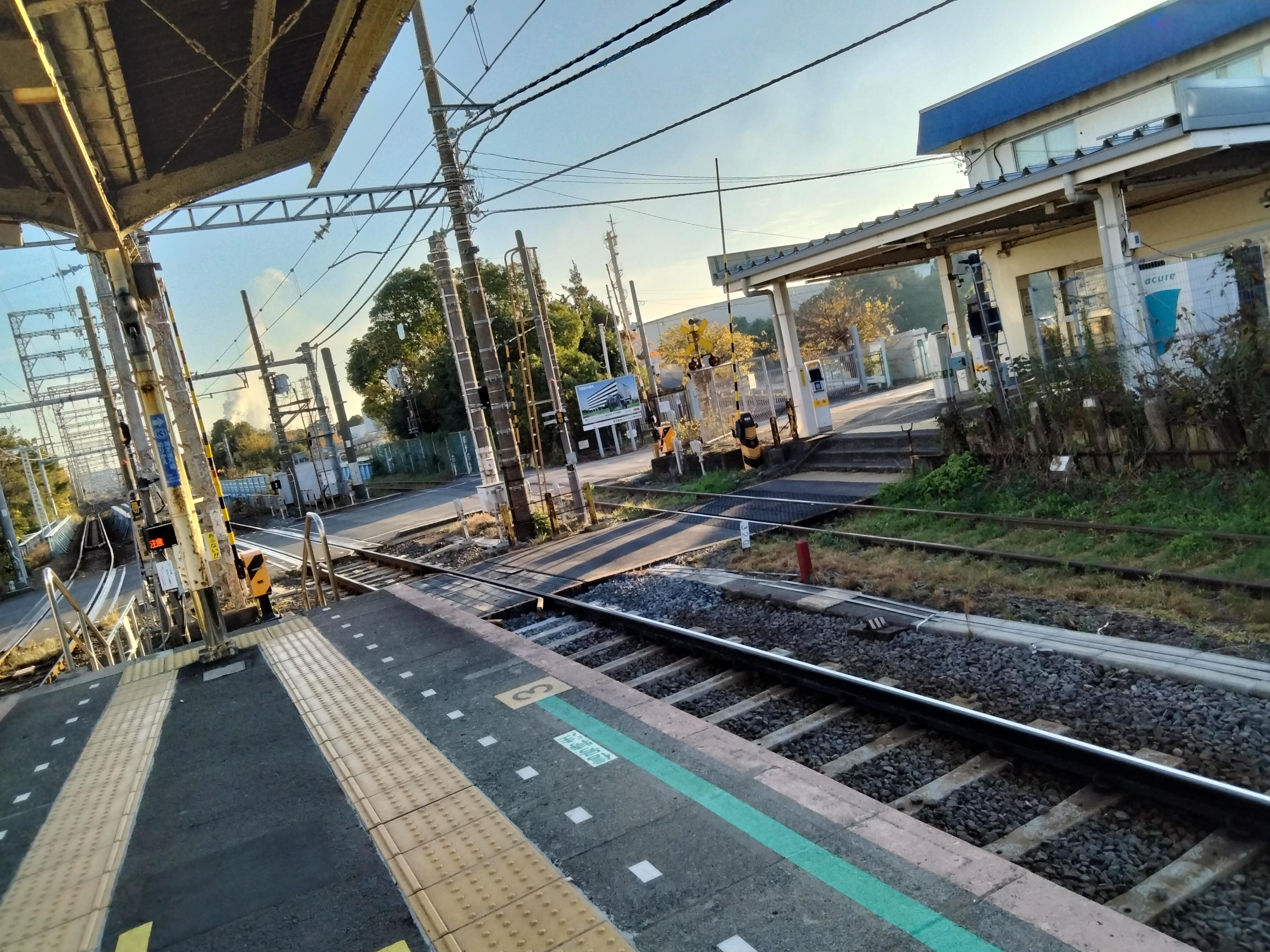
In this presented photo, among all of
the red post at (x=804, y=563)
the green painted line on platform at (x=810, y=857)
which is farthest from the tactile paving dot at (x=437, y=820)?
the red post at (x=804, y=563)

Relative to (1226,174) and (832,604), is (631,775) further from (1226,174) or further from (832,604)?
(1226,174)

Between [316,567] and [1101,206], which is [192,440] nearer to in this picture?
[316,567]

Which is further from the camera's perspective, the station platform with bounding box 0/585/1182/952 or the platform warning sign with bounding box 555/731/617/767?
the platform warning sign with bounding box 555/731/617/767

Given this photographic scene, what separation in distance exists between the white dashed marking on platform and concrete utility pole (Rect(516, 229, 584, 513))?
468 inches

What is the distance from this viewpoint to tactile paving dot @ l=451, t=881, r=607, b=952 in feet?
12.1

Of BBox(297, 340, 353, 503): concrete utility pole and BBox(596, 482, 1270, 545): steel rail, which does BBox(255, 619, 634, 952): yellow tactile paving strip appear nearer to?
BBox(596, 482, 1270, 545): steel rail

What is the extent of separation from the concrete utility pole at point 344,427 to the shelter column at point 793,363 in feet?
82.3

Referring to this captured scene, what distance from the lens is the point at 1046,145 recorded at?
20844 millimetres

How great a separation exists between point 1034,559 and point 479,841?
6.46 metres

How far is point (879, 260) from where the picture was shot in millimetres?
20484

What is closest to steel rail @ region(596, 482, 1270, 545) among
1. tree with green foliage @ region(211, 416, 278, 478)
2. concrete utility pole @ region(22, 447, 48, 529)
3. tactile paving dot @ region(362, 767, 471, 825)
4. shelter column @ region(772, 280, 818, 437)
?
shelter column @ region(772, 280, 818, 437)

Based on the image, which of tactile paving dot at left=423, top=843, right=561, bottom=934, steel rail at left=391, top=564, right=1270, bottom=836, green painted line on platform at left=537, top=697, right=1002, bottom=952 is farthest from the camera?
tactile paving dot at left=423, top=843, right=561, bottom=934

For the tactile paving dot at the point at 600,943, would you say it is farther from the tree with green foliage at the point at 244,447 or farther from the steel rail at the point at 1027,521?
the tree with green foliage at the point at 244,447

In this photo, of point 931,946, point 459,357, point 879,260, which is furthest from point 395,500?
point 931,946
